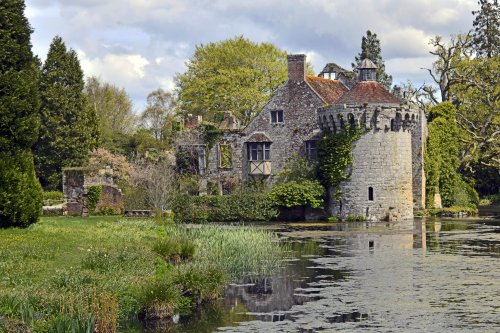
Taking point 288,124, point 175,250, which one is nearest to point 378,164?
point 288,124

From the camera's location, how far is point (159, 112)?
84438mm

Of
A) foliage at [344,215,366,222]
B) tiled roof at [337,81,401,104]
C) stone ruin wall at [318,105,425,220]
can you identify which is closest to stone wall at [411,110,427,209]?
tiled roof at [337,81,401,104]

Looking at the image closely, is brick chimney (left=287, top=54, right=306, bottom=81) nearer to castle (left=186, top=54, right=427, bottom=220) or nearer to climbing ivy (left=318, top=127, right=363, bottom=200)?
castle (left=186, top=54, right=427, bottom=220)

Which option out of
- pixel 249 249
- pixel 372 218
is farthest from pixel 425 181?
pixel 249 249

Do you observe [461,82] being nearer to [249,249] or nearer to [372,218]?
[372,218]

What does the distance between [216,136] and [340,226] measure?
16.3m

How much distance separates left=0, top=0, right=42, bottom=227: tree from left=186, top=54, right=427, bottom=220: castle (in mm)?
26349

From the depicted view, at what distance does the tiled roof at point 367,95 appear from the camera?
5131cm

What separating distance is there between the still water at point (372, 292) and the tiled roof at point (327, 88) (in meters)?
22.8

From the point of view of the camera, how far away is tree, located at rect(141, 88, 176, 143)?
82.3 metres

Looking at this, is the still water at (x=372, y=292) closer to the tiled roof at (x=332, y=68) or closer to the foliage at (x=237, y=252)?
the foliage at (x=237, y=252)

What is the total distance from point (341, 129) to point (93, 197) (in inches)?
632

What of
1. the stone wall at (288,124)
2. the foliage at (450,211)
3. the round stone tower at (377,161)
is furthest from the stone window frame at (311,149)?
the foliage at (450,211)

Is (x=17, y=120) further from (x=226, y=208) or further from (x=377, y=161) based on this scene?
(x=377, y=161)
